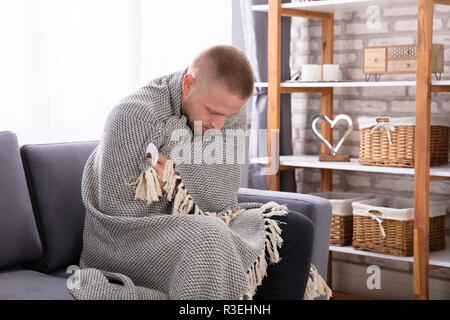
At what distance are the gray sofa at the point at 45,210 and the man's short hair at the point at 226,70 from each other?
504 millimetres

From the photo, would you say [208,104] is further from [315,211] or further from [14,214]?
[14,214]

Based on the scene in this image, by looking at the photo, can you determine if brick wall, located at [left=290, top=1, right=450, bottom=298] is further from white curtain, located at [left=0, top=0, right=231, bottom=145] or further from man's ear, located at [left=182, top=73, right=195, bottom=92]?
man's ear, located at [left=182, top=73, right=195, bottom=92]

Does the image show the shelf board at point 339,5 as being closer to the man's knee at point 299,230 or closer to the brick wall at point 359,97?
the brick wall at point 359,97

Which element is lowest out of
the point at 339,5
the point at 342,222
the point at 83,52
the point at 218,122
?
the point at 342,222

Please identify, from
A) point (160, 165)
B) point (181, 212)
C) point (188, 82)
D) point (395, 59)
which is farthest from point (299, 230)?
point (395, 59)

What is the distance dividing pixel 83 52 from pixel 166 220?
1297 mm

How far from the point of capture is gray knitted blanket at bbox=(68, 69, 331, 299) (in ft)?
5.94

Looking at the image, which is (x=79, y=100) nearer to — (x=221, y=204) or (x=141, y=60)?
(x=141, y=60)

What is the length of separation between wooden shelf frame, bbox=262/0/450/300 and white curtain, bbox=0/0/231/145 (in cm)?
45

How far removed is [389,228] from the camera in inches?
114

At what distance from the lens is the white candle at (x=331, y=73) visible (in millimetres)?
3168

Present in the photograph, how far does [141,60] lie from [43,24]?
0.63 metres

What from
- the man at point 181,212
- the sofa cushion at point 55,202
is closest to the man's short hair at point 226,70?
the man at point 181,212

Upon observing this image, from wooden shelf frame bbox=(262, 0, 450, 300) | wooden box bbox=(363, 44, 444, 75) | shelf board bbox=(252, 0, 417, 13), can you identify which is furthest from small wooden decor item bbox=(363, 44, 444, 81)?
shelf board bbox=(252, 0, 417, 13)
